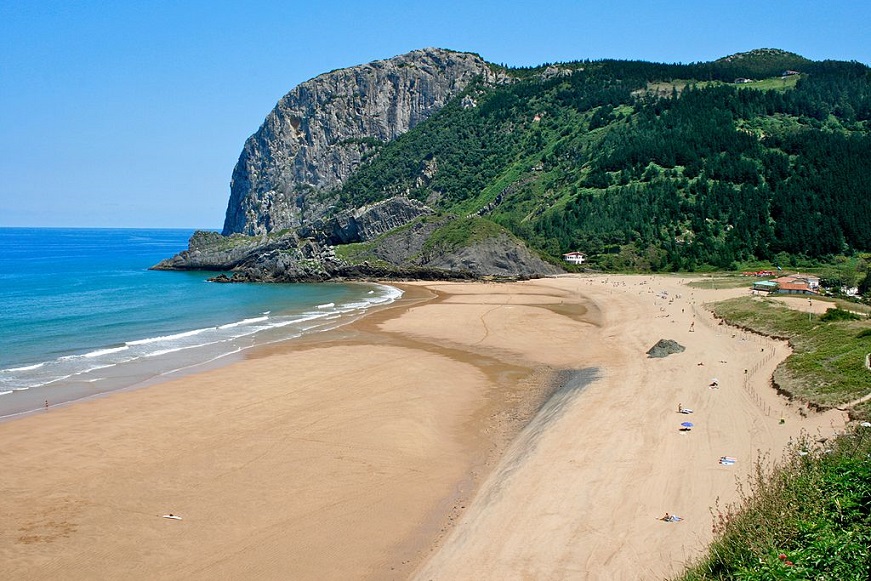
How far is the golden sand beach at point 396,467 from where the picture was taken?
526 inches

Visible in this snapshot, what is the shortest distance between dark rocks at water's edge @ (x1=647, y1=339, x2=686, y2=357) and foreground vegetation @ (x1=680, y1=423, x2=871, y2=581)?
20334 mm

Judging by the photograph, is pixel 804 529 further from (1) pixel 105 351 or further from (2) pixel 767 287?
(2) pixel 767 287

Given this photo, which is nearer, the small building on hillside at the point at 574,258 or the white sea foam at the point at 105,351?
the white sea foam at the point at 105,351

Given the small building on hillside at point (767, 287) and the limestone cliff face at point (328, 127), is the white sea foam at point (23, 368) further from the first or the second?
→ the limestone cliff face at point (328, 127)

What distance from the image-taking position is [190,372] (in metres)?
31.4

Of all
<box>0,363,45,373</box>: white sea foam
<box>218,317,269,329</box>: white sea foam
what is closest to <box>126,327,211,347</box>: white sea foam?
<box>218,317,269,329</box>: white sea foam

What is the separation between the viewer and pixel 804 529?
366 inches

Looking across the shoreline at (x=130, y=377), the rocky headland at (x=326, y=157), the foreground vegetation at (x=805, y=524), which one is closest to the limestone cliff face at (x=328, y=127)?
the rocky headland at (x=326, y=157)

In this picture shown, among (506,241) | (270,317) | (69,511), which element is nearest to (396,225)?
(506,241)

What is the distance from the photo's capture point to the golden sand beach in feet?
43.8

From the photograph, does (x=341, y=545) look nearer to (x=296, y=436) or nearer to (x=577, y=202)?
(x=296, y=436)

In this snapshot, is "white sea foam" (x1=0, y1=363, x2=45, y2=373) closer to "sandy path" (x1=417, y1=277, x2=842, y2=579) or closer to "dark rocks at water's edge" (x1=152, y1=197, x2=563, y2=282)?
"sandy path" (x1=417, y1=277, x2=842, y2=579)

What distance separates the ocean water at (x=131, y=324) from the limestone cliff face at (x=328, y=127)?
79065 millimetres

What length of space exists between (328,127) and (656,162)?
92076 millimetres
